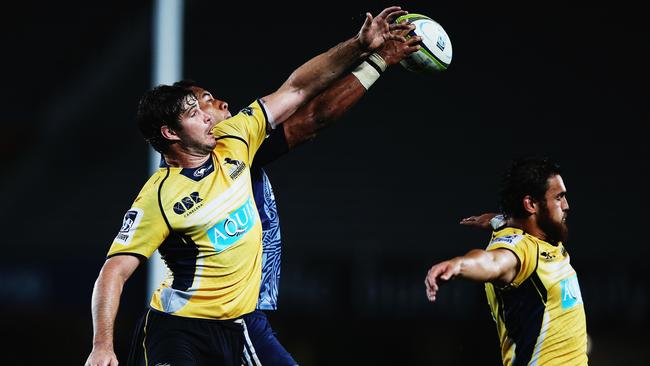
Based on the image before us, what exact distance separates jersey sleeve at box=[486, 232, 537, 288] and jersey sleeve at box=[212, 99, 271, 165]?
1.20 m

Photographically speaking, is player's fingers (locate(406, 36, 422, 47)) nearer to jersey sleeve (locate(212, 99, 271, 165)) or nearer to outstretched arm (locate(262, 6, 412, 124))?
outstretched arm (locate(262, 6, 412, 124))

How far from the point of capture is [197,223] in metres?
4.20

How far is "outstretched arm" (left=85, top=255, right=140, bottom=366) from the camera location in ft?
12.8

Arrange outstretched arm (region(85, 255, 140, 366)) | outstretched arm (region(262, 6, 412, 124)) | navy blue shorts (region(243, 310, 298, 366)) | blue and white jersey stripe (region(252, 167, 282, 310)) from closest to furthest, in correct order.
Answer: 1. outstretched arm (region(85, 255, 140, 366))
2. navy blue shorts (region(243, 310, 298, 366))
3. blue and white jersey stripe (region(252, 167, 282, 310))
4. outstretched arm (region(262, 6, 412, 124))

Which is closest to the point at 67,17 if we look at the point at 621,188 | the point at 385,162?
the point at 385,162

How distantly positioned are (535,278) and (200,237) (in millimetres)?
1432

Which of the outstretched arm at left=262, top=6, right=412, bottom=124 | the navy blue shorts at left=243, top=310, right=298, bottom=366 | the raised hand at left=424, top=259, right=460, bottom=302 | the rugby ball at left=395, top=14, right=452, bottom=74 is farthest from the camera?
the rugby ball at left=395, top=14, right=452, bottom=74

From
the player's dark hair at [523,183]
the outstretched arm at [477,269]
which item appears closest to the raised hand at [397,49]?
the player's dark hair at [523,183]

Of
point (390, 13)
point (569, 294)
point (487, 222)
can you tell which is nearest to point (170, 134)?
point (390, 13)

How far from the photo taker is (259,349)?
4.38 m

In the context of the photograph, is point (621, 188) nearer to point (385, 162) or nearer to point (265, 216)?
point (385, 162)

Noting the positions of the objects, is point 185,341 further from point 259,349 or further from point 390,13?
point 390,13

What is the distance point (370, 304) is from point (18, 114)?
18.3 ft

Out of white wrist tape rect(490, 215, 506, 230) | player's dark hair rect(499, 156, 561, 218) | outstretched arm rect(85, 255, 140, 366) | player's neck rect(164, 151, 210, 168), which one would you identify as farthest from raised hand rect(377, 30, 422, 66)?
outstretched arm rect(85, 255, 140, 366)
